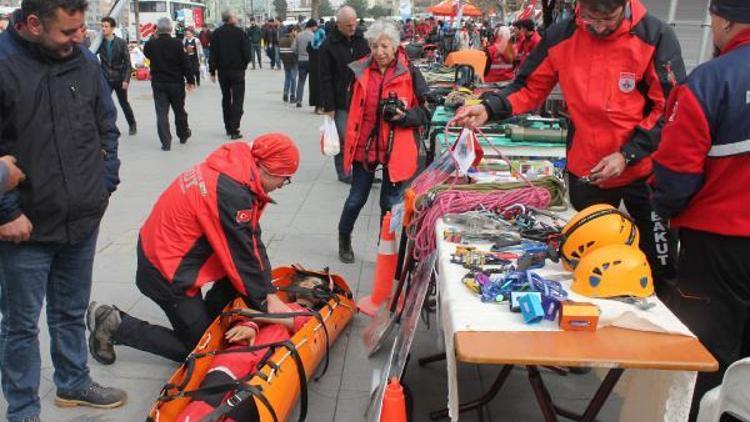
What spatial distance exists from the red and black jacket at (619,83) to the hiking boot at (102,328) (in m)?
2.47

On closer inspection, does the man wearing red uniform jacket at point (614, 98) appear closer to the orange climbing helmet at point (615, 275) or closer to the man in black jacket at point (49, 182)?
the orange climbing helmet at point (615, 275)

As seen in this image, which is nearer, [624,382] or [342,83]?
[624,382]

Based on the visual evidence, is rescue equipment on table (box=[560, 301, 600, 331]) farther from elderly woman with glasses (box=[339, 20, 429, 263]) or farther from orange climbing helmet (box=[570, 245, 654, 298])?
elderly woman with glasses (box=[339, 20, 429, 263])

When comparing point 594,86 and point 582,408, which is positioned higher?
point 594,86

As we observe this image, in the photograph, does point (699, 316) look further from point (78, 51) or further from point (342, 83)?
point (342, 83)

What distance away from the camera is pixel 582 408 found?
3.05m

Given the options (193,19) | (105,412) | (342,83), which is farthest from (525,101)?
(193,19)

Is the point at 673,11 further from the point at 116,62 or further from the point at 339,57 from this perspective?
the point at 116,62

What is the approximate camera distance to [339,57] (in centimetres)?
641

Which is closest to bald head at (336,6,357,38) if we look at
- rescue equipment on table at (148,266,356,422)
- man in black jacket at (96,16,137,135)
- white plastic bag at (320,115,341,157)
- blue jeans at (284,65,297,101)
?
white plastic bag at (320,115,341,157)

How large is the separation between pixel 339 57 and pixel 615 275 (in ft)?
16.0

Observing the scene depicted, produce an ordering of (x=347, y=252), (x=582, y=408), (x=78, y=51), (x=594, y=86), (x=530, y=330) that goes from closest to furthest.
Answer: (x=530, y=330), (x=78, y=51), (x=594, y=86), (x=582, y=408), (x=347, y=252)

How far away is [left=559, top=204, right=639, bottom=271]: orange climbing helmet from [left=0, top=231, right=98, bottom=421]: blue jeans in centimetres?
196

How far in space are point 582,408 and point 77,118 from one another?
261 centimetres
